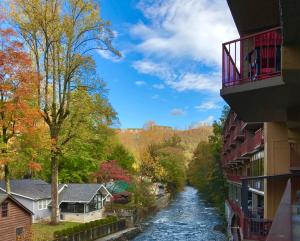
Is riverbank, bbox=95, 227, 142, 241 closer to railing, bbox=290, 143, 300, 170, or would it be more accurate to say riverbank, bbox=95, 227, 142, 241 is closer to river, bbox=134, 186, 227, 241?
river, bbox=134, 186, 227, 241

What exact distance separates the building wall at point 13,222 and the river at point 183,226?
1322 centimetres

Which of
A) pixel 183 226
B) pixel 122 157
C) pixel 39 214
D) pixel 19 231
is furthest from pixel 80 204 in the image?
pixel 122 157

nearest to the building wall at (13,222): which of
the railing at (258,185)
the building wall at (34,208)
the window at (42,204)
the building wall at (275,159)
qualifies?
the building wall at (34,208)

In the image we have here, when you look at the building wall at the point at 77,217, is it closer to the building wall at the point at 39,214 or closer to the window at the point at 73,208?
the window at the point at 73,208

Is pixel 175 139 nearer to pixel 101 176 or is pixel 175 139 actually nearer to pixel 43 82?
pixel 101 176

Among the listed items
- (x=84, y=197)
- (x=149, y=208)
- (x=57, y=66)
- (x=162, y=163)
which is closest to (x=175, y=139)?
(x=162, y=163)

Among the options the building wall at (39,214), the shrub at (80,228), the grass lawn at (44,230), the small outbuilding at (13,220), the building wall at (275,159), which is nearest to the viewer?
the building wall at (275,159)

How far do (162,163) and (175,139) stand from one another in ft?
149

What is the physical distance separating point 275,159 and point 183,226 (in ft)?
123

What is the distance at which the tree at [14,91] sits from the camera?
1321 inches

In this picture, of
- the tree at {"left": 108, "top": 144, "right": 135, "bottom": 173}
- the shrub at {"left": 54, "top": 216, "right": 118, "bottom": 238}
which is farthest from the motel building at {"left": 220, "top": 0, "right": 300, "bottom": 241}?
the tree at {"left": 108, "top": 144, "right": 135, "bottom": 173}

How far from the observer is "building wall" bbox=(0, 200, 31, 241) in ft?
105

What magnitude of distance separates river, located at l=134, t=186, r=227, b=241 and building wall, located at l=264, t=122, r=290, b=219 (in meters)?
28.7

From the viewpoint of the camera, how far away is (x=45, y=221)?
46.5 m
